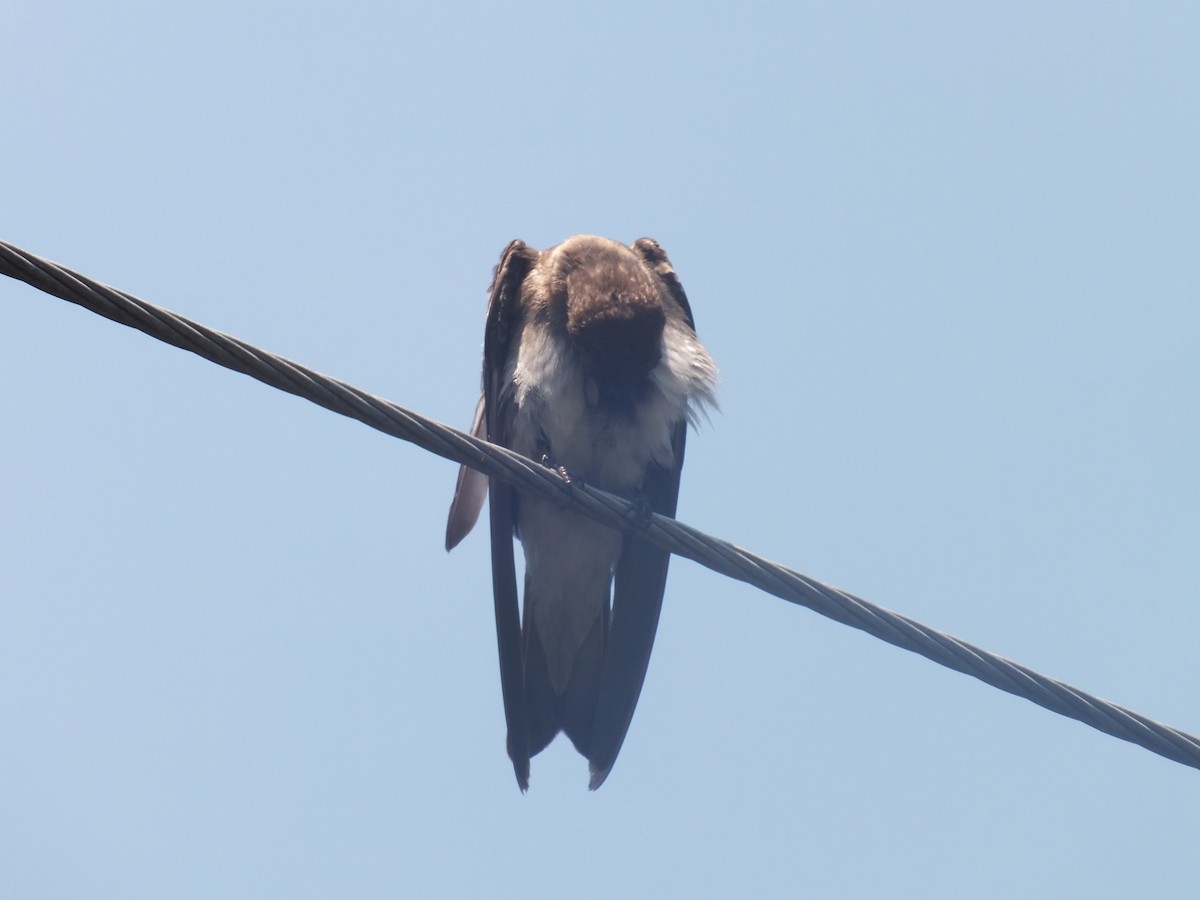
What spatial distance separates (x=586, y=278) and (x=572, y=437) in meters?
0.71

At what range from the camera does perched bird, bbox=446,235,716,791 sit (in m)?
5.68

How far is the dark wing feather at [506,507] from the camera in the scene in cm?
559

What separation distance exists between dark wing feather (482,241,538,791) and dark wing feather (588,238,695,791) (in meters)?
0.33

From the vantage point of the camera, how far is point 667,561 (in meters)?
6.00

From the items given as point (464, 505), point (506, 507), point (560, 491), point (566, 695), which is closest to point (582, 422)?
point (506, 507)

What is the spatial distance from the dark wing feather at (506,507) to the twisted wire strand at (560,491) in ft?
5.41

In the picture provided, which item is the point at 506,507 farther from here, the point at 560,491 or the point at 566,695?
the point at 560,491

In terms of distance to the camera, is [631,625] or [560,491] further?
[631,625]

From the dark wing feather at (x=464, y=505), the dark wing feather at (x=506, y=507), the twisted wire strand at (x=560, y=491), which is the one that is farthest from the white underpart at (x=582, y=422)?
the twisted wire strand at (x=560, y=491)

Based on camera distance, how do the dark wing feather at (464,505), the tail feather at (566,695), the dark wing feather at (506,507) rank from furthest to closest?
the dark wing feather at (464,505)
the tail feather at (566,695)
the dark wing feather at (506,507)

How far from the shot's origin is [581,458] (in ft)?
19.2

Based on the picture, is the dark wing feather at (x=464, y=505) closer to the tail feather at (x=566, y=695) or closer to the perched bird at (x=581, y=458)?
the perched bird at (x=581, y=458)

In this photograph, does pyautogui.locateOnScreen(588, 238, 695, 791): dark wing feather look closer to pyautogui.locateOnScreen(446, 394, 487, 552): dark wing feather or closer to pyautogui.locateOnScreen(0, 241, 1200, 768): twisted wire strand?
pyautogui.locateOnScreen(446, 394, 487, 552): dark wing feather

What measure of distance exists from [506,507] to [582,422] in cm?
52
